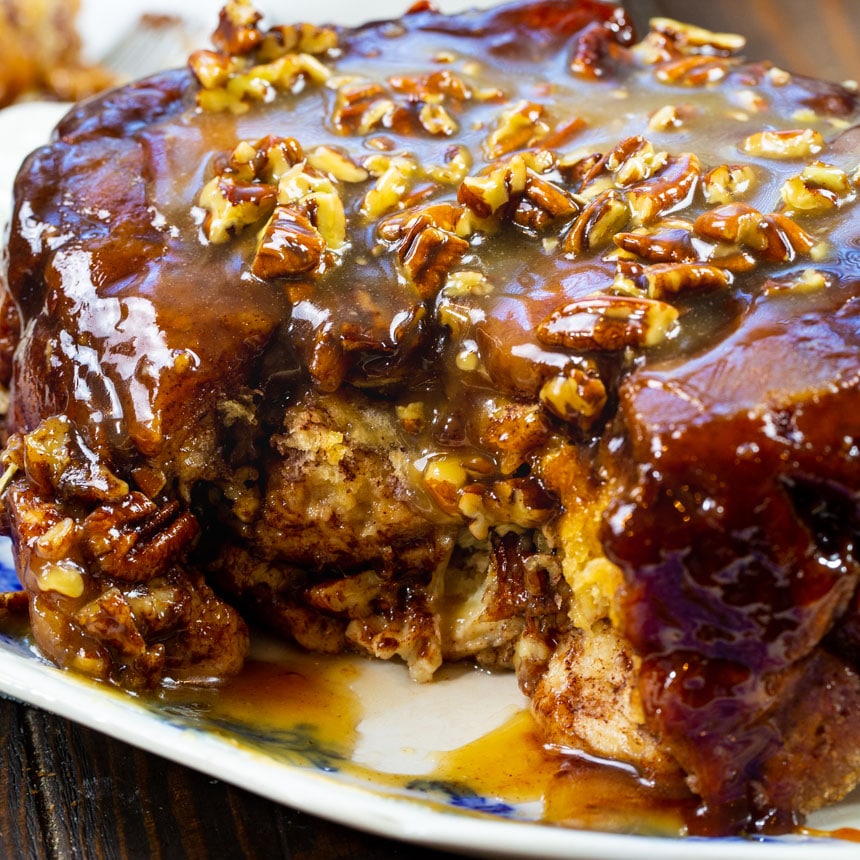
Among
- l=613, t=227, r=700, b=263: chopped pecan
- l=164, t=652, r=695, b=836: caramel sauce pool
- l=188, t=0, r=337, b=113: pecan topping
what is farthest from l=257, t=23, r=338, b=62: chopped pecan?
l=164, t=652, r=695, b=836: caramel sauce pool

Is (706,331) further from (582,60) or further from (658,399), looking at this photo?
(582,60)

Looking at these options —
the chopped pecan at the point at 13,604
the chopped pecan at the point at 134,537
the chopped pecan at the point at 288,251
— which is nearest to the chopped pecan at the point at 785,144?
the chopped pecan at the point at 288,251

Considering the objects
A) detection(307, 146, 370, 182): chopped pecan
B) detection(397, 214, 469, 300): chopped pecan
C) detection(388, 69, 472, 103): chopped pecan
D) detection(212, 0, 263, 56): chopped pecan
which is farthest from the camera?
detection(212, 0, 263, 56): chopped pecan

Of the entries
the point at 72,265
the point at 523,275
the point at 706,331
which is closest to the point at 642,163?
the point at 523,275

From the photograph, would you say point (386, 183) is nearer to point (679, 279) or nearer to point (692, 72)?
point (679, 279)

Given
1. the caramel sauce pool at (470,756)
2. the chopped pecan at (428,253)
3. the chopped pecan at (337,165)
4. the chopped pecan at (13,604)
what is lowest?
the caramel sauce pool at (470,756)

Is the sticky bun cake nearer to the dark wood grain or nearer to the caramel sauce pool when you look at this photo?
the caramel sauce pool

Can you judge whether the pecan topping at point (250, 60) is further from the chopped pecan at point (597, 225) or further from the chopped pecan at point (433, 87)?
the chopped pecan at point (597, 225)

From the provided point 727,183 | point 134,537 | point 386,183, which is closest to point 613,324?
point 727,183
